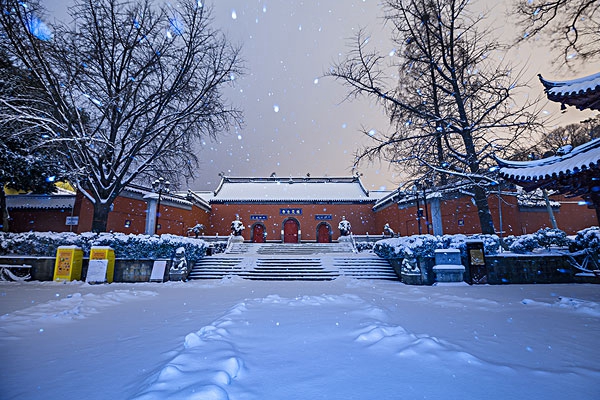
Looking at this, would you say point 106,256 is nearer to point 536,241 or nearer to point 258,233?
point 536,241

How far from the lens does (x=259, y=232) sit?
2391cm

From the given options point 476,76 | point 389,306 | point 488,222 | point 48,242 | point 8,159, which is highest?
point 476,76

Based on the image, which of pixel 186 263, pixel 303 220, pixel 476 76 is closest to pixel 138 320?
pixel 186 263

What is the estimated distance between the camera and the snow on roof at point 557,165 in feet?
16.3

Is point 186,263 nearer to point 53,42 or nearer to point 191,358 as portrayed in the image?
point 191,358

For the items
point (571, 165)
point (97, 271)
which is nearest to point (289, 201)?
point (97, 271)

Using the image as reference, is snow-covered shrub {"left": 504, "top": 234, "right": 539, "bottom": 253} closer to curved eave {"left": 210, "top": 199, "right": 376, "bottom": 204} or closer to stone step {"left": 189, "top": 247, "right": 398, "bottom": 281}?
stone step {"left": 189, "top": 247, "right": 398, "bottom": 281}

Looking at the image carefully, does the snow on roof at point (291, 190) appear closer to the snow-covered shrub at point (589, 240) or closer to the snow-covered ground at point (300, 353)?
the snow-covered shrub at point (589, 240)

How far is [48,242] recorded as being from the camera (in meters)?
9.05

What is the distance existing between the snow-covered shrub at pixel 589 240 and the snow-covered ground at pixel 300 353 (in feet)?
16.4

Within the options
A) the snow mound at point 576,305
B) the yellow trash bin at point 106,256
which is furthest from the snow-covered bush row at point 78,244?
the snow mound at point 576,305

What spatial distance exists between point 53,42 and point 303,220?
19068 millimetres

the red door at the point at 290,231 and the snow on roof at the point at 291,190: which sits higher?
the snow on roof at the point at 291,190

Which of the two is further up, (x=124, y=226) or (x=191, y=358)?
(x=124, y=226)
